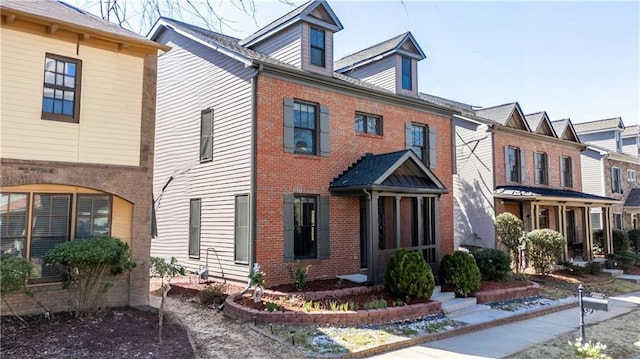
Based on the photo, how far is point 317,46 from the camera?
1388cm

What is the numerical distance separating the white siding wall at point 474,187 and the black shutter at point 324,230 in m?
10.3

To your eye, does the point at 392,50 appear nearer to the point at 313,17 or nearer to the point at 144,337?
the point at 313,17

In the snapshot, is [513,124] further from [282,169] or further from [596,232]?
[282,169]

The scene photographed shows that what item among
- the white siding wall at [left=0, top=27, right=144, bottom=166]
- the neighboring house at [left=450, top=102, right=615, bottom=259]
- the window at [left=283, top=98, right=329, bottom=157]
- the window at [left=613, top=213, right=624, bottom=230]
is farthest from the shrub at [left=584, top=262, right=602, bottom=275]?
the white siding wall at [left=0, top=27, right=144, bottom=166]

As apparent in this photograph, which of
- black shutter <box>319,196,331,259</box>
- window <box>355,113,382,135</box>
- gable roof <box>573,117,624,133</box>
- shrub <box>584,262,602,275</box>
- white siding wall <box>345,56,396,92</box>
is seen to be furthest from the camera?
gable roof <box>573,117,624,133</box>

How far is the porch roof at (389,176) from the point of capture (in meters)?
12.0

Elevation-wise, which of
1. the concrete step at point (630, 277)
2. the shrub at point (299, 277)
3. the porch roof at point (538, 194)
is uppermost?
the porch roof at point (538, 194)

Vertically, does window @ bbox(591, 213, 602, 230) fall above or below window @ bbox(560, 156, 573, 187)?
below

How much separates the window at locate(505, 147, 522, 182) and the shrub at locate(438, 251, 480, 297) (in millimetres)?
10232

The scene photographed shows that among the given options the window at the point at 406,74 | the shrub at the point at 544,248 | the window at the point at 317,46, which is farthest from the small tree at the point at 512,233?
the window at the point at 317,46

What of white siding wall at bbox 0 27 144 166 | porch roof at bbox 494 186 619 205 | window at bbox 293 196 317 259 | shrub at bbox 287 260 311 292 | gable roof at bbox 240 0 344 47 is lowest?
shrub at bbox 287 260 311 292

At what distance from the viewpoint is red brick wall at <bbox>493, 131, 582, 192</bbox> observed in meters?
20.3

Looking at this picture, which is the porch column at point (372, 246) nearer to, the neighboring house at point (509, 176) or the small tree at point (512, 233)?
the small tree at point (512, 233)

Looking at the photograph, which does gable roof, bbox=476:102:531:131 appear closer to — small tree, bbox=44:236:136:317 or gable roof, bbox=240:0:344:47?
gable roof, bbox=240:0:344:47
